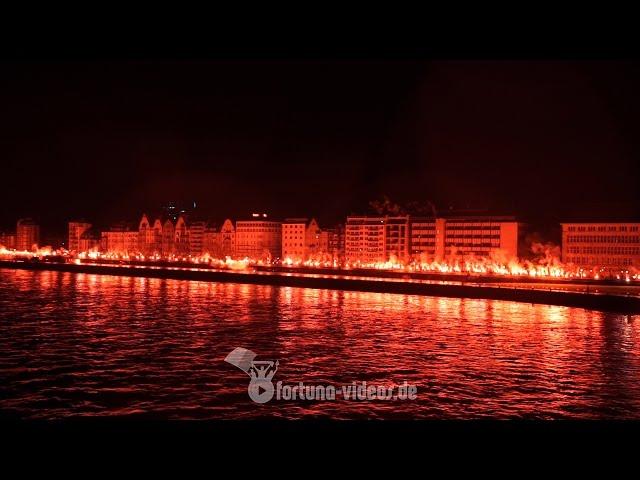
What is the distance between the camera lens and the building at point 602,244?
1634 inches

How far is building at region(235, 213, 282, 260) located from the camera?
65.1 m

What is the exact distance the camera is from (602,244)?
42.8 metres

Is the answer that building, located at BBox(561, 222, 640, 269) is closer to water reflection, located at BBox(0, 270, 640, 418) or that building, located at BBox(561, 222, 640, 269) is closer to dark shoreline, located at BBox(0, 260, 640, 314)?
dark shoreline, located at BBox(0, 260, 640, 314)

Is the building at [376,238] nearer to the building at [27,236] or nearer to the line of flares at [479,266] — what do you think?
the line of flares at [479,266]

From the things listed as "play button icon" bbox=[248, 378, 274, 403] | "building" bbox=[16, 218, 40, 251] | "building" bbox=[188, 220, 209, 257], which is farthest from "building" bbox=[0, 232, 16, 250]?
"play button icon" bbox=[248, 378, 274, 403]

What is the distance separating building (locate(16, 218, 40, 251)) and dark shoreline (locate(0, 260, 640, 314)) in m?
41.1

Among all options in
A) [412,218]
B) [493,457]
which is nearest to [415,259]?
[412,218]

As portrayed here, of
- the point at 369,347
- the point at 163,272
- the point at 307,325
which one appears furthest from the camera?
the point at 163,272

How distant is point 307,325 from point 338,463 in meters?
16.6

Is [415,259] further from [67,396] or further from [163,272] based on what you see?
[67,396]

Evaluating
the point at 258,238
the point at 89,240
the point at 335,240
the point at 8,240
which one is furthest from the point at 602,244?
the point at 8,240

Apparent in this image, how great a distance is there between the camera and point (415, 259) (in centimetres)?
5322

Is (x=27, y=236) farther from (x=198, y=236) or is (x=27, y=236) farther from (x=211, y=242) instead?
(x=211, y=242)

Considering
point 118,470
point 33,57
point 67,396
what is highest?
point 33,57
